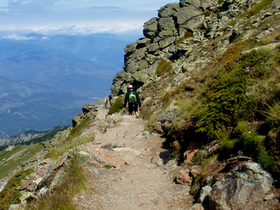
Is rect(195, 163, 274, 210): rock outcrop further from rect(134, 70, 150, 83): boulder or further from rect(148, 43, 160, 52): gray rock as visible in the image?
rect(148, 43, 160, 52): gray rock

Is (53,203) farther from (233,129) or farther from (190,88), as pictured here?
(190,88)

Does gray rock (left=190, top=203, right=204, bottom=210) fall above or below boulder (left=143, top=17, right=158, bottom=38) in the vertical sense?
below

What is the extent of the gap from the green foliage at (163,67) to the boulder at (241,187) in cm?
3270

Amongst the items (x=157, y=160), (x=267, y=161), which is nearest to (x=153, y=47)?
(x=157, y=160)

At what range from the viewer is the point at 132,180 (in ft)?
24.8

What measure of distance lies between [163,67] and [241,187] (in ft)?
116

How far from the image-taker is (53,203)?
5.58 meters

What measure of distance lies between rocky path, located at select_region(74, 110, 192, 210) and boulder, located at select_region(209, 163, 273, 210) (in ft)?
3.32

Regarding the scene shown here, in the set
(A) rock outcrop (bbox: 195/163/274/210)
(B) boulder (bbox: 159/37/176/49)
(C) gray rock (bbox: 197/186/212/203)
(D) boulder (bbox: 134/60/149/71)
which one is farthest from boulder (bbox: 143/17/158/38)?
(A) rock outcrop (bbox: 195/163/274/210)

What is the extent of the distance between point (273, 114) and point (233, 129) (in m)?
1.35

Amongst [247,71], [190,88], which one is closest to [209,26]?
[190,88]

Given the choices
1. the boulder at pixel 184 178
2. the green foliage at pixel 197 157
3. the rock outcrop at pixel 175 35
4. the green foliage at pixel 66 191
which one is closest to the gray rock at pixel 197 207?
the boulder at pixel 184 178

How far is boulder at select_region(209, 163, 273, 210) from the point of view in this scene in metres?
4.25

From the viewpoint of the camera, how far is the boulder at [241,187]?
4.25 metres
